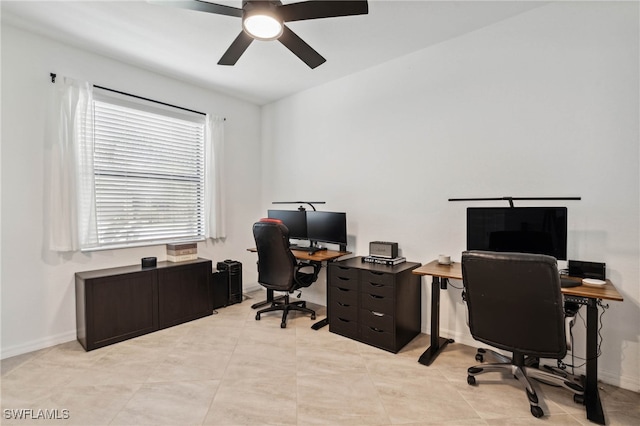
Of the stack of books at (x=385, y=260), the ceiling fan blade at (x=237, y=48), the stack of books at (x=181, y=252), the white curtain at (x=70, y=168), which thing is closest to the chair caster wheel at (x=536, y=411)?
the stack of books at (x=385, y=260)

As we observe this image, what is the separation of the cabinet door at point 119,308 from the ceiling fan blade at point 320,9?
2.73 metres

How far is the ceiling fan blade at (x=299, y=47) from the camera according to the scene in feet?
7.09

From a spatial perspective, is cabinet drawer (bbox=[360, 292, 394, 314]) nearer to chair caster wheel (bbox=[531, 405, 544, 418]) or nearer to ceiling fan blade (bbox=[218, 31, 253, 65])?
chair caster wheel (bbox=[531, 405, 544, 418])

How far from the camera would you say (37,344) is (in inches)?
109

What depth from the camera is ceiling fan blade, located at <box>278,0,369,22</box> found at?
181cm

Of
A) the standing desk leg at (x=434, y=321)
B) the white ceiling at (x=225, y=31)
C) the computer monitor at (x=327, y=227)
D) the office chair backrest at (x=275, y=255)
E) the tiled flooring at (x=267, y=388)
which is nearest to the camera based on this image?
the tiled flooring at (x=267, y=388)

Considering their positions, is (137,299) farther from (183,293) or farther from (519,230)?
(519,230)

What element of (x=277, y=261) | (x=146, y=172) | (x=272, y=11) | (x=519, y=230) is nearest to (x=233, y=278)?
(x=277, y=261)

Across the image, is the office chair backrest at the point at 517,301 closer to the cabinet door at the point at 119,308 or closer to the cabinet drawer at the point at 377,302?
the cabinet drawer at the point at 377,302

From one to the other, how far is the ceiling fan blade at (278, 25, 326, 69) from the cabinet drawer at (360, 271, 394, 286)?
1.89 m

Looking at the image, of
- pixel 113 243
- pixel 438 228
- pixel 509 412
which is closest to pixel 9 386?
pixel 113 243

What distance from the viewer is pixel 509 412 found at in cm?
192

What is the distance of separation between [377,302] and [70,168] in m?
3.15

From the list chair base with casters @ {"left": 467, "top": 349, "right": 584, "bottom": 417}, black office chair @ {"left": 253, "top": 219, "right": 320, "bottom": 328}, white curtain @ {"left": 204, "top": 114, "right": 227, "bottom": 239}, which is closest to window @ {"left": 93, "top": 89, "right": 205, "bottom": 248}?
white curtain @ {"left": 204, "top": 114, "right": 227, "bottom": 239}
